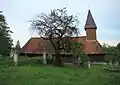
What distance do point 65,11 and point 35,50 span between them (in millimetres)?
17794

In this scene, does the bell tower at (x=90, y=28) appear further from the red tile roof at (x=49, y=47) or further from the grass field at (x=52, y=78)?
the grass field at (x=52, y=78)

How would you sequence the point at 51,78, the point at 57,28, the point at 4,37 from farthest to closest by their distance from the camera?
the point at 4,37 → the point at 57,28 → the point at 51,78

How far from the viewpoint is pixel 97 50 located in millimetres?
51719

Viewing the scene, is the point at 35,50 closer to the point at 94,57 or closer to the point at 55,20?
the point at 94,57

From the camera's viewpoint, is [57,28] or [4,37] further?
[4,37]

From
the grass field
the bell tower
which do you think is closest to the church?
the bell tower

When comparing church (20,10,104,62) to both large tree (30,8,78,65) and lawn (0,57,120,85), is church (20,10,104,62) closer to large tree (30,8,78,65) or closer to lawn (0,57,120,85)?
large tree (30,8,78,65)

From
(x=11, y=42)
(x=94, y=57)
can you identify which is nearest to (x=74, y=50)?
(x=94, y=57)

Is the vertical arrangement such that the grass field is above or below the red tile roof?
below

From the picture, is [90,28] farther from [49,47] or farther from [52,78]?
[52,78]

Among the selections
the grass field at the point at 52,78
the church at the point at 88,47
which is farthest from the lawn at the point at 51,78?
the church at the point at 88,47

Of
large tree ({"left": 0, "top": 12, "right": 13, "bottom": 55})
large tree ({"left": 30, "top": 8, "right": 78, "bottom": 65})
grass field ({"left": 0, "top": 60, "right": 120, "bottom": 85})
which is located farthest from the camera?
large tree ({"left": 0, "top": 12, "right": 13, "bottom": 55})

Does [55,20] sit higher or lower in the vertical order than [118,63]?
higher

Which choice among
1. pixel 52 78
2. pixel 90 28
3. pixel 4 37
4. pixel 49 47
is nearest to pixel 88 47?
pixel 90 28
